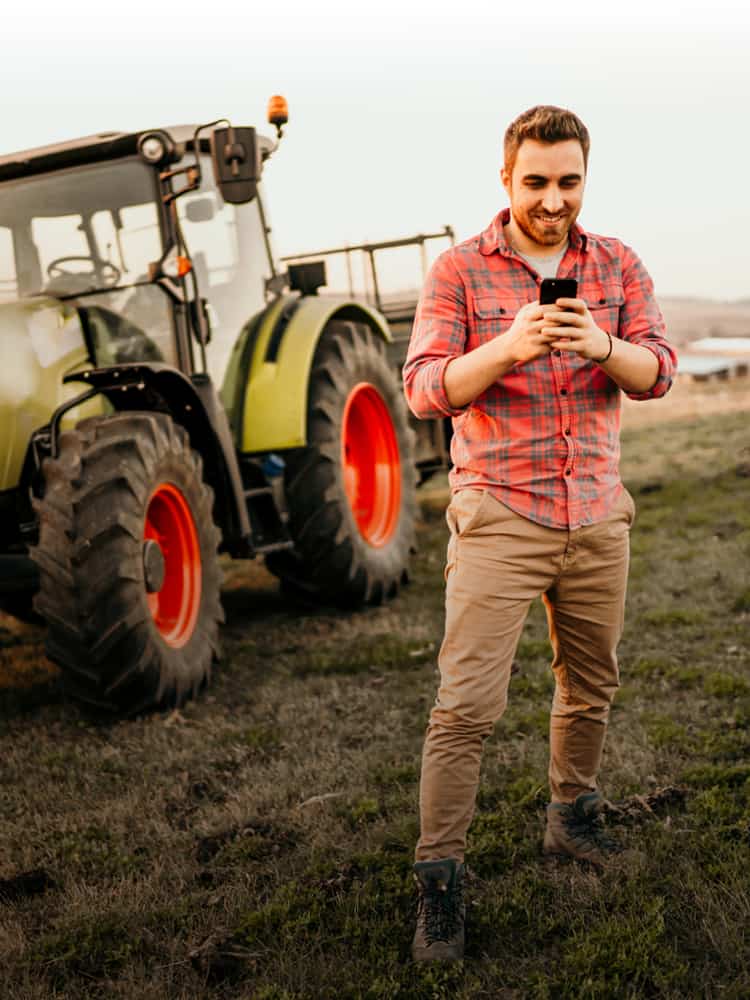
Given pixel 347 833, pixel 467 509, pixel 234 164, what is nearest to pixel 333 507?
pixel 234 164

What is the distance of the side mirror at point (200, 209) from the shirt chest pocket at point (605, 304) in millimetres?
2937

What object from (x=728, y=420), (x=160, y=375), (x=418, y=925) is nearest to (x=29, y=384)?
(x=160, y=375)

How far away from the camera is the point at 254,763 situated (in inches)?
151

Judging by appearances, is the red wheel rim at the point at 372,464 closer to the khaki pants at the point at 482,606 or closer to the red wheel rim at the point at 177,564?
the red wheel rim at the point at 177,564

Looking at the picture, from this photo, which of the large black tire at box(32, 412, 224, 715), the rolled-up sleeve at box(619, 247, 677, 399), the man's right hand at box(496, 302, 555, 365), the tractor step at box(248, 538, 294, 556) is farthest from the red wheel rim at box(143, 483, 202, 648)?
the man's right hand at box(496, 302, 555, 365)

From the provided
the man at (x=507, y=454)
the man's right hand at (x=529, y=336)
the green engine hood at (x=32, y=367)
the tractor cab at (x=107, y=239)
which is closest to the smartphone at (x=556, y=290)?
the man's right hand at (x=529, y=336)

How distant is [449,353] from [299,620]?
11.5ft

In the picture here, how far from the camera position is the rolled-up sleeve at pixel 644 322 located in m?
2.53

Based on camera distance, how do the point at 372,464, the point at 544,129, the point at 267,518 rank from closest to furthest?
the point at 544,129
the point at 267,518
the point at 372,464

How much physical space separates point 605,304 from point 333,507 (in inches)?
120

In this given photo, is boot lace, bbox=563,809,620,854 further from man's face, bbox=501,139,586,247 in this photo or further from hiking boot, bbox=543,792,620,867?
man's face, bbox=501,139,586,247

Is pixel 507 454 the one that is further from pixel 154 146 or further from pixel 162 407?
pixel 154 146

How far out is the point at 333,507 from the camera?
216 inches

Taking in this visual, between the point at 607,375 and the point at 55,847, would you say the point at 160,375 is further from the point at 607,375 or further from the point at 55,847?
the point at 607,375
